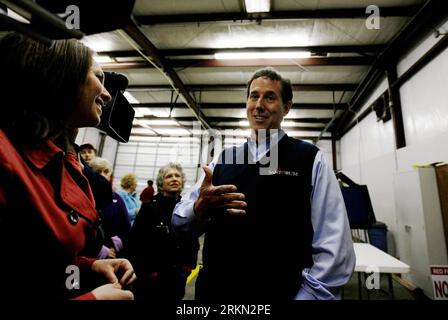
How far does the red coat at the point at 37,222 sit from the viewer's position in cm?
53

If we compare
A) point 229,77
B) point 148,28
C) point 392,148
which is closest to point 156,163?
point 229,77

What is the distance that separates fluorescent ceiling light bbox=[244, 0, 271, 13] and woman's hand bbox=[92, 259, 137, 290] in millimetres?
3835

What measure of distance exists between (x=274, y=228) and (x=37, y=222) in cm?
85

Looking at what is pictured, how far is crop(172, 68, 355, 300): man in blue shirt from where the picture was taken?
91 cm

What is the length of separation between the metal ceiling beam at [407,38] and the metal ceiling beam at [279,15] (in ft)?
0.71

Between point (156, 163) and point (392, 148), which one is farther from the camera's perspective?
point (156, 163)

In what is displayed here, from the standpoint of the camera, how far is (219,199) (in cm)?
91

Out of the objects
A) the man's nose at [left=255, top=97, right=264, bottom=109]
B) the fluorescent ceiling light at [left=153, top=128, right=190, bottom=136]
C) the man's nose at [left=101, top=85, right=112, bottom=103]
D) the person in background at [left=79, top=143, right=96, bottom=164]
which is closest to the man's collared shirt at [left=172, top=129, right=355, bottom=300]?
the man's nose at [left=255, top=97, right=264, bottom=109]

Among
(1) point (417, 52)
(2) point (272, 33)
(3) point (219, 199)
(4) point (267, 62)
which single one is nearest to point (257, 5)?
(2) point (272, 33)

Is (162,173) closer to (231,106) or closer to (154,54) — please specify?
(154,54)

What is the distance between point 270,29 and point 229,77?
74.1 inches

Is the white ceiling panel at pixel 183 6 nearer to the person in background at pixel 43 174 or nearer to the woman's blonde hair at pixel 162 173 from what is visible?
the woman's blonde hair at pixel 162 173

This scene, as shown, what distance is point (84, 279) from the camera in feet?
2.72
